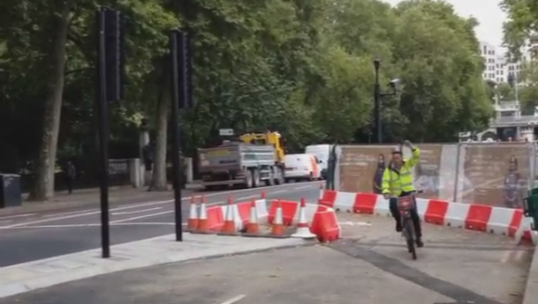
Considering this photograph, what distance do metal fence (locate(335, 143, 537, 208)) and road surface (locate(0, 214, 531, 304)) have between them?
4745mm

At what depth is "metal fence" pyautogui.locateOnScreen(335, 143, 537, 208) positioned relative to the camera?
22516 mm

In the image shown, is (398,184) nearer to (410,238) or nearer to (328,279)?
(410,238)

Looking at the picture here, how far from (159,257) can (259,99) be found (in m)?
41.8

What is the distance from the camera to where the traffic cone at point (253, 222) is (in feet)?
66.5

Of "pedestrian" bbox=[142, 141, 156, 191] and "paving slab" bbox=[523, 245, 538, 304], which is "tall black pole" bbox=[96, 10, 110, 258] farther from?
"pedestrian" bbox=[142, 141, 156, 191]

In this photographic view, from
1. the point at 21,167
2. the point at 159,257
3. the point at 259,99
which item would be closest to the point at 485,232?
the point at 159,257

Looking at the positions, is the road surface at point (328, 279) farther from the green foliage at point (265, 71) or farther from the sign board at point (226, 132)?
the sign board at point (226, 132)

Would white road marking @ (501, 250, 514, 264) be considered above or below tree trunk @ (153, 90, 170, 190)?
below

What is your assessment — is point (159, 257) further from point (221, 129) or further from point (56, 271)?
point (221, 129)

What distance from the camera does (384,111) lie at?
7331cm

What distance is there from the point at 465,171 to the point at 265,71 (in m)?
28.8

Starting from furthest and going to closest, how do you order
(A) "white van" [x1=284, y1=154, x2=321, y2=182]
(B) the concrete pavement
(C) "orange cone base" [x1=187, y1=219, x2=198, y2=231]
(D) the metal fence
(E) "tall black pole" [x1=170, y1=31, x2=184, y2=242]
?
(A) "white van" [x1=284, y1=154, x2=321, y2=182]
(D) the metal fence
(C) "orange cone base" [x1=187, y1=219, x2=198, y2=231]
(E) "tall black pole" [x1=170, y1=31, x2=184, y2=242]
(B) the concrete pavement

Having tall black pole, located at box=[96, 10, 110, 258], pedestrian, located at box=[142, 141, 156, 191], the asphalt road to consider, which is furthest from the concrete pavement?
pedestrian, located at box=[142, 141, 156, 191]

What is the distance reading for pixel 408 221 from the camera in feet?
52.4
